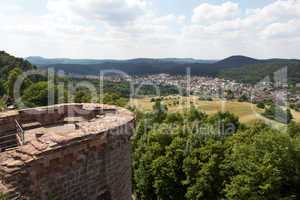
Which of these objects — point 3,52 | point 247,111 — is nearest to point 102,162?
point 247,111

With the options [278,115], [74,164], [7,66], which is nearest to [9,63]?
[7,66]

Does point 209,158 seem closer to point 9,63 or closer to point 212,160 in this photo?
point 212,160

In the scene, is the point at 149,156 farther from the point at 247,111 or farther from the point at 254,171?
the point at 247,111

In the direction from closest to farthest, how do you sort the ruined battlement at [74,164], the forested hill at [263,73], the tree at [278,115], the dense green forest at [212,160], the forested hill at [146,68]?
1. the ruined battlement at [74,164]
2. the dense green forest at [212,160]
3. the tree at [278,115]
4. the forested hill at [263,73]
5. the forested hill at [146,68]

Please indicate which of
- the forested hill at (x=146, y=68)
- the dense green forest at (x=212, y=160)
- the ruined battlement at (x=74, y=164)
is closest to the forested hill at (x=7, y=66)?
the dense green forest at (x=212, y=160)

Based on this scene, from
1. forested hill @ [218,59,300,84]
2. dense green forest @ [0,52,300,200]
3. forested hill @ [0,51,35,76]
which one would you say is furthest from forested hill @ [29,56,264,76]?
dense green forest @ [0,52,300,200]

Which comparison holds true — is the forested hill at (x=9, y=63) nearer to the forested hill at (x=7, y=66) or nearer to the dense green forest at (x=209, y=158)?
the forested hill at (x=7, y=66)
